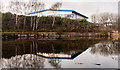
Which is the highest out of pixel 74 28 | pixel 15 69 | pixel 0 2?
pixel 0 2

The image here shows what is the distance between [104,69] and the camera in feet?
19.4

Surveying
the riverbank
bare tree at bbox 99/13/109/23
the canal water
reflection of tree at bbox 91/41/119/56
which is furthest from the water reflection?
bare tree at bbox 99/13/109/23

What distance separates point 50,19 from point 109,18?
35302 millimetres

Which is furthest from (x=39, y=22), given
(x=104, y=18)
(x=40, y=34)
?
(x=104, y=18)

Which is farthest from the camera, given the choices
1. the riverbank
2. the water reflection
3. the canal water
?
the riverbank

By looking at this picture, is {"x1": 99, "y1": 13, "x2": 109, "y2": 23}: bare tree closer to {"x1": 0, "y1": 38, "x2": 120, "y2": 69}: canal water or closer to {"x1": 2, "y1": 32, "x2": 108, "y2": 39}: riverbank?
{"x1": 2, "y1": 32, "x2": 108, "y2": 39}: riverbank

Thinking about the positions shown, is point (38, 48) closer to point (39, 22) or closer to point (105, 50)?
point (105, 50)

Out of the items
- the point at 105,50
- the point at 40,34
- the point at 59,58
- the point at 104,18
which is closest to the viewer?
the point at 59,58

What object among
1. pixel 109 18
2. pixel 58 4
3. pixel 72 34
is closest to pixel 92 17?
pixel 109 18

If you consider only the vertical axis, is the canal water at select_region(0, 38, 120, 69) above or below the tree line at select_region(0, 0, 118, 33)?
below

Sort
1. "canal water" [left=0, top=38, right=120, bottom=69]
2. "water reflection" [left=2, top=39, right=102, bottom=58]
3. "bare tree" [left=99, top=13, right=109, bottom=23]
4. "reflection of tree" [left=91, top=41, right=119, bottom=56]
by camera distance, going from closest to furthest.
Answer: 1. "canal water" [left=0, top=38, right=120, bottom=69]
2. "reflection of tree" [left=91, top=41, right=119, bottom=56]
3. "water reflection" [left=2, top=39, right=102, bottom=58]
4. "bare tree" [left=99, top=13, right=109, bottom=23]

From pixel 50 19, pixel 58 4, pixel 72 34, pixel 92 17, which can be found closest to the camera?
pixel 72 34

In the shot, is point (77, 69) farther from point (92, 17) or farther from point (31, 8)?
point (92, 17)

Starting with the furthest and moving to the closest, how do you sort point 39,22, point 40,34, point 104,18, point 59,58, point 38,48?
point 104,18, point 39,22, point 40,34, point 38,48, point 59,58
